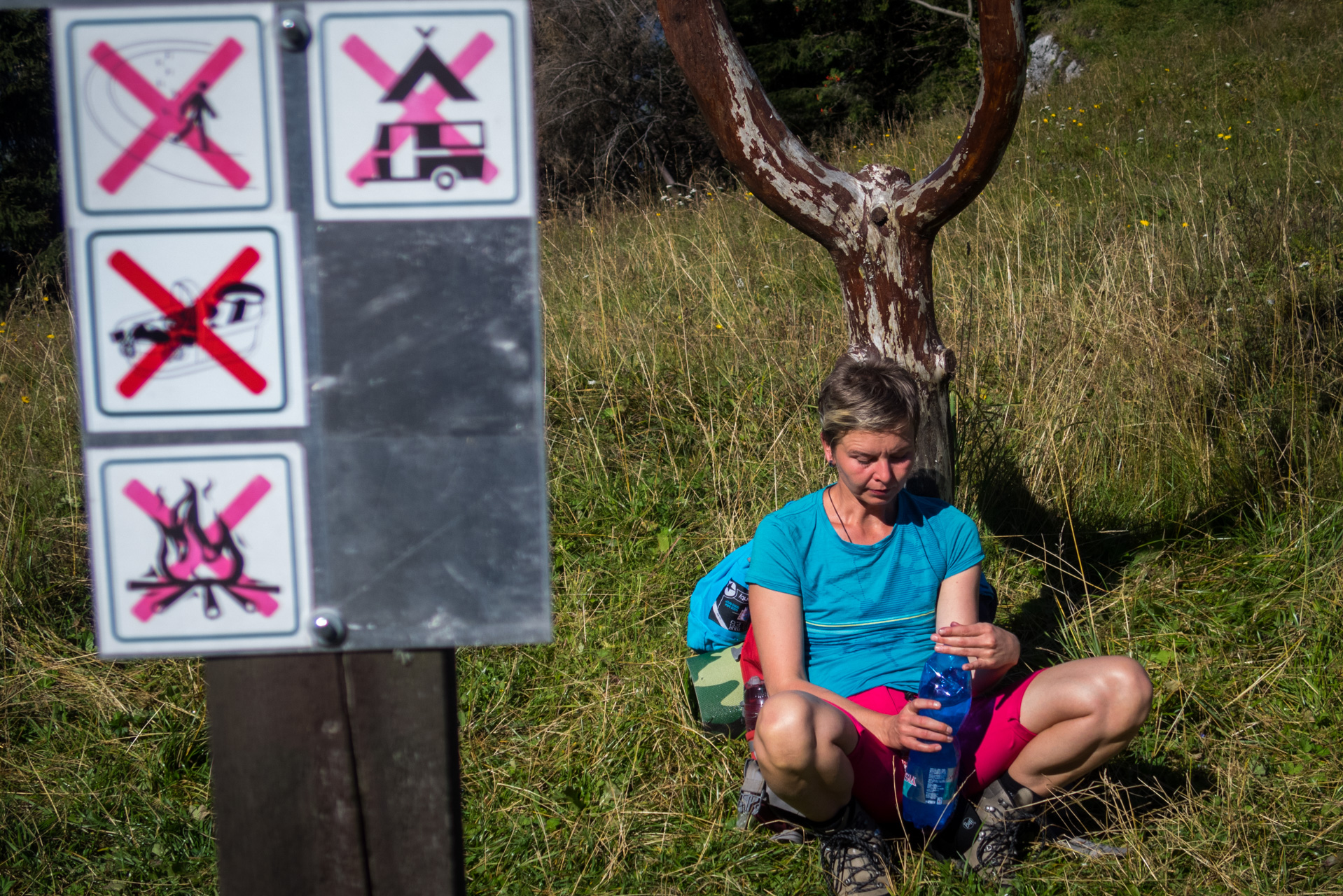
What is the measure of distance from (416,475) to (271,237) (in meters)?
0.28

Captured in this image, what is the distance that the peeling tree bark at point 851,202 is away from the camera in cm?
255

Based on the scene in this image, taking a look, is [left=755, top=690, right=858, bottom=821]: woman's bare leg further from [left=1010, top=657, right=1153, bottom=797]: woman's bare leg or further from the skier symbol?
the skier symbol

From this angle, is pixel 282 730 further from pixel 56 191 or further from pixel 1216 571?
pixel 56 191

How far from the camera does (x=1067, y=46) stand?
12070 mm

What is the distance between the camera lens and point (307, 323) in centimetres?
93

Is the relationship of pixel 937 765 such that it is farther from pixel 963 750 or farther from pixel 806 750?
pixel 806 750

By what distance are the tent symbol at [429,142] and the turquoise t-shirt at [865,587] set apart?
1548 mm

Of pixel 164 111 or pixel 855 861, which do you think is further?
pixel 855 861

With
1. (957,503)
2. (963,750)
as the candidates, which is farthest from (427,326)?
(957,503)

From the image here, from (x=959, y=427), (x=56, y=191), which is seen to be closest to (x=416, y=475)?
(x=959, y=427)

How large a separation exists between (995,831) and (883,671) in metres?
0.45

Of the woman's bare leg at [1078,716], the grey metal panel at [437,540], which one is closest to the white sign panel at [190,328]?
the grey metal panel at [437,540]

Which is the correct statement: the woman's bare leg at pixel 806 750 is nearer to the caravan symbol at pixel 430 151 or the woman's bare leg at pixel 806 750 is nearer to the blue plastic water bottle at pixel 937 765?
the blue plastic water bottle at pixel 937 765

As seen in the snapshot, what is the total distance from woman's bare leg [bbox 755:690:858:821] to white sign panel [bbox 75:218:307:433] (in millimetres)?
1390
